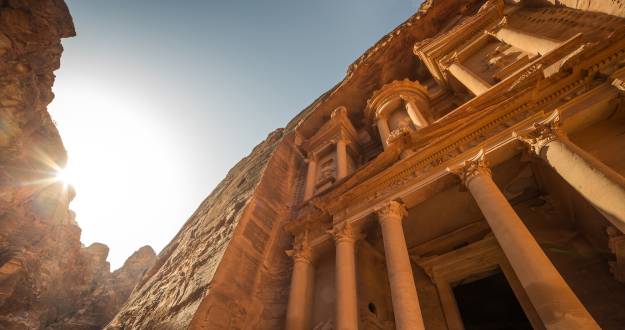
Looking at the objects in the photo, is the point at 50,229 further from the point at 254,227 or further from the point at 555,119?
the point at 555,119

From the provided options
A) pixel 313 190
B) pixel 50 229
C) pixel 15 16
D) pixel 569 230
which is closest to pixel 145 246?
pixel 50 229

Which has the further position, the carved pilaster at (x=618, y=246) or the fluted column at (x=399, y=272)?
the fluted column at (x=399, y=272)

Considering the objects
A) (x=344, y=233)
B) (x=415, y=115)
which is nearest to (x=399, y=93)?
(x=415, y=115)

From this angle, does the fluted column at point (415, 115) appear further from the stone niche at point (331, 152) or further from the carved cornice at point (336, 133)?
the carved cornice at point (336, 133)

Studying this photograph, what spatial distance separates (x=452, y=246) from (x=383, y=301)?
2487mm

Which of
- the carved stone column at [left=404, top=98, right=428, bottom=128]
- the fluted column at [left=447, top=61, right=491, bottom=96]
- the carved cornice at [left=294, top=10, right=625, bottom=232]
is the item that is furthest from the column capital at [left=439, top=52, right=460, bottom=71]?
the carved cornice at [left=294, top=10, right=625, bottom=232]

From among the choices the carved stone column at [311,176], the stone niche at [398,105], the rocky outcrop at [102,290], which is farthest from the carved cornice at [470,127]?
the rocky outcrop at [102,290]

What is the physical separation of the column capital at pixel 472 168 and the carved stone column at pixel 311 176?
565 centimetres

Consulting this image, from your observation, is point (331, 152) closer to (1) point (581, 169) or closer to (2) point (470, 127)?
(2) point (470, 127)

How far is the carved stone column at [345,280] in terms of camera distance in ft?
17.3

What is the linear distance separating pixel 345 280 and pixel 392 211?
72.8 inches

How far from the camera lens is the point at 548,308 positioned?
321cm

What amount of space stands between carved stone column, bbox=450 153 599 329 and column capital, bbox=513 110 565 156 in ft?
2.91

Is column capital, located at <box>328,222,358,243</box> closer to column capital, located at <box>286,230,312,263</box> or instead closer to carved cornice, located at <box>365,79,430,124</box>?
column capital, located at <box>286,230,312,263</box>
